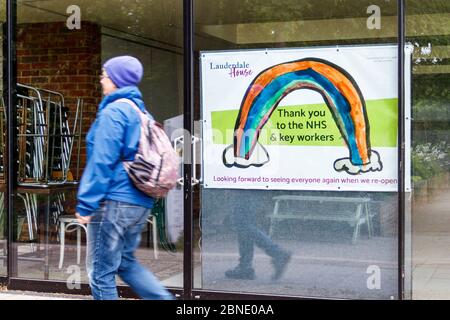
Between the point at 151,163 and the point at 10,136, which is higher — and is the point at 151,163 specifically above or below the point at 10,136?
below

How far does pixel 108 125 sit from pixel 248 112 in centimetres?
190

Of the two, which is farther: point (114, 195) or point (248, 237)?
point (248, 237)

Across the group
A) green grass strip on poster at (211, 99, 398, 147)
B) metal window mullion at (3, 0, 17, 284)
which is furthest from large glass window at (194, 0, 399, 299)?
metal window mullion at (3, 0, 17, 284)

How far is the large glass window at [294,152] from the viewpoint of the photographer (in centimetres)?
555

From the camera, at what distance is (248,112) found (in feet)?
19.2

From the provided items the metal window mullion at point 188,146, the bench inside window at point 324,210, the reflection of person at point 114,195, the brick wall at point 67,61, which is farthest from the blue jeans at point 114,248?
the brick wall at point 67,61

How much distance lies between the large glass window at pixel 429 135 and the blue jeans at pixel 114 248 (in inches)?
92.3

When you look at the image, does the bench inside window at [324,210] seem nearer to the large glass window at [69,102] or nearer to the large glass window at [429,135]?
the large glass window at [429,135]

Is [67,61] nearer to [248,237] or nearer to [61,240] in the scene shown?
[61,240]

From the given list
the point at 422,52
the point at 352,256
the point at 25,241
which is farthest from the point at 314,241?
the point at 25,241

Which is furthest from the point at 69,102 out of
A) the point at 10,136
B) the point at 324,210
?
the point at 324,210

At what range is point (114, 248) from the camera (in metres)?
4.26

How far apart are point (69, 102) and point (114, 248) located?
3.08 meters

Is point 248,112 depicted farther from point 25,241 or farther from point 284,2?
point 25,241
